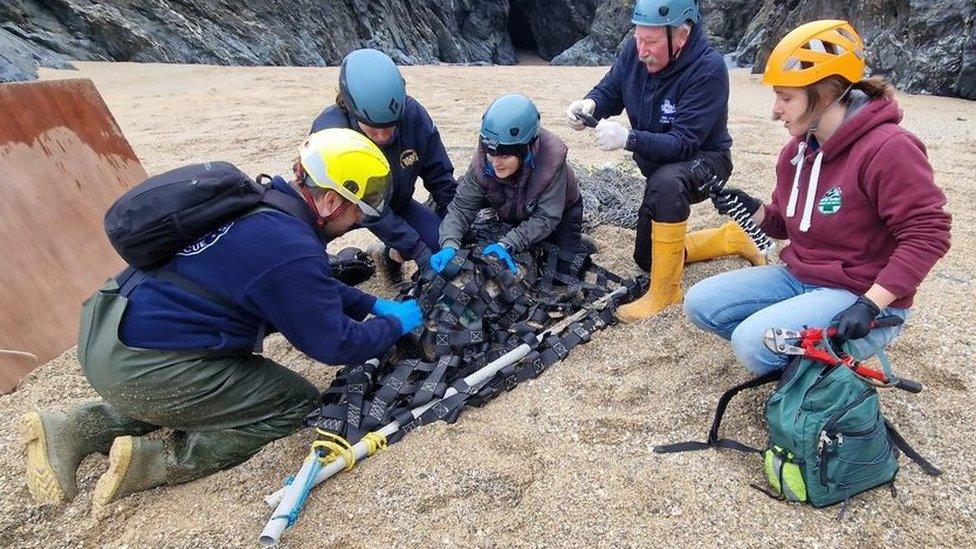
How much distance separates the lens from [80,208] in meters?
3.81

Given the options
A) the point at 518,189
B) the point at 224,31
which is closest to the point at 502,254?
the point at 518,189

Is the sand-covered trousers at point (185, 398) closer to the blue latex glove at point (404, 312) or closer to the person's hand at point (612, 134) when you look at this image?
the blue latex glove at point (404, 312)

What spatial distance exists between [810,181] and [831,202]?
5.3 inches

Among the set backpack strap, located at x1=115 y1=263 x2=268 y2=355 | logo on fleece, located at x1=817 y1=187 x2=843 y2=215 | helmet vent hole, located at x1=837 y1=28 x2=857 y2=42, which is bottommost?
backpack strap, located at x1=115 y1=263 x2=268 y2=355

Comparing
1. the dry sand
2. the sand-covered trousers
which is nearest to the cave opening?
the dry sand

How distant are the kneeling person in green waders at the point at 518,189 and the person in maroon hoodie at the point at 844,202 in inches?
52.8

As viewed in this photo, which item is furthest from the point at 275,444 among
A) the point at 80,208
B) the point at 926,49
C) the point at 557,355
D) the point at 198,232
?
the point at 926,49

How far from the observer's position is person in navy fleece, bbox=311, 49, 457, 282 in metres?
3.41

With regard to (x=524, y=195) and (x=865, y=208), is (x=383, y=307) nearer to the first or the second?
(x=524, y=195)

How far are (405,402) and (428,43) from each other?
24.5 metres

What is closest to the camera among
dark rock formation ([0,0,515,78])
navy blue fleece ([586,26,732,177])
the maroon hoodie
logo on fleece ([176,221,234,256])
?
the maroon hoodie

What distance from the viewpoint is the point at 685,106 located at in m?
3.54

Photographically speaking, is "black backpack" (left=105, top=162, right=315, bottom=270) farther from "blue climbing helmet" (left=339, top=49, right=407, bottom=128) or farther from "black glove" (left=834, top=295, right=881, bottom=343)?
"black glove" (left=834, top=295, right=881, bottom=343)

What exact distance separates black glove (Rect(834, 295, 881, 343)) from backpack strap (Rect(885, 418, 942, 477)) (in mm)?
447
